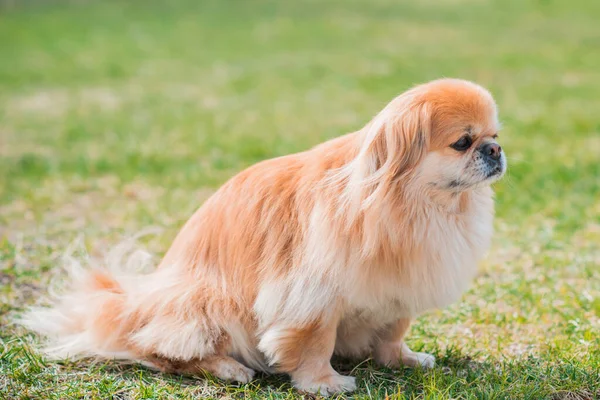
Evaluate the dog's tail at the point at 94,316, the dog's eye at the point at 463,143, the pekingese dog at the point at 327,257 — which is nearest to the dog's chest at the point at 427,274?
the pekingese dog at the point at 327,257

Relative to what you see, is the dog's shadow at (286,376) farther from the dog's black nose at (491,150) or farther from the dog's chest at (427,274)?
the dog's black nose at (491,150)

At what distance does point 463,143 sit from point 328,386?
3.65 ft

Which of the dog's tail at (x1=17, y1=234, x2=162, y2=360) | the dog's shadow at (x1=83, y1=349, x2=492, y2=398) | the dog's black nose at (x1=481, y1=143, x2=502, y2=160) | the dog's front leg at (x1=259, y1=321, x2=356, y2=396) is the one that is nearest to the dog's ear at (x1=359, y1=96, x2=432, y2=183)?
the dog's black nose at (x1=481, y1=143, x2=502, y2=160)

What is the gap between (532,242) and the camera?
4.98 metres

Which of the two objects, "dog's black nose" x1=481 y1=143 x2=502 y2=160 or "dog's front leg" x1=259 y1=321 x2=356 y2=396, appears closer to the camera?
"dog's black nose" x1=481 y1=143 x2=502 y2=160

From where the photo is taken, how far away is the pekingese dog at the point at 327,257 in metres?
2.83

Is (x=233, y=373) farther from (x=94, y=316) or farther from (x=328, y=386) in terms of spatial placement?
(x=94, y=316)

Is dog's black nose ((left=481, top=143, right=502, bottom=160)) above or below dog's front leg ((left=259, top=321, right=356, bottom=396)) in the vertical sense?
above

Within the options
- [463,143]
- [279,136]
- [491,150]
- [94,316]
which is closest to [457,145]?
[463,143]

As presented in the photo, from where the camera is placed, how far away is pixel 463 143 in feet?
9.35

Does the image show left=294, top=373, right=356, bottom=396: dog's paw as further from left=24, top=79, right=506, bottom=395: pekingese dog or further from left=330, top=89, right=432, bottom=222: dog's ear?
left=330, top=89, right=432, bottom=222: dog's ear

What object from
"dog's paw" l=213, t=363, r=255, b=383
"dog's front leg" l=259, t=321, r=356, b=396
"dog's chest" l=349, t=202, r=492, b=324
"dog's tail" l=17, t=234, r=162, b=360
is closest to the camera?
"dog's chest" l=349, t=202, r=492, b=324

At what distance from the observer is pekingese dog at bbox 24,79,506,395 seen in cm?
283

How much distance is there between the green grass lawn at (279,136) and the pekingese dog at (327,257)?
0.15 meters
